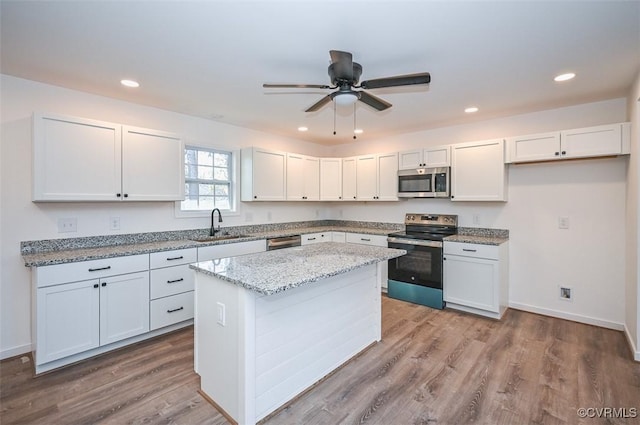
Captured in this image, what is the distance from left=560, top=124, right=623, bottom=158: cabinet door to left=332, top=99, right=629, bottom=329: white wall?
0.33 m

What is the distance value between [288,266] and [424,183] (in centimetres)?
284

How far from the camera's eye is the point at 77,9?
5.71 feet

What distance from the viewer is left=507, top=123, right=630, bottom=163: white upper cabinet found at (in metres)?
2.92

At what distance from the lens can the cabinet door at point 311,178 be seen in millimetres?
4969

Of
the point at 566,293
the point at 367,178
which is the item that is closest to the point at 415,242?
the point at 367,178

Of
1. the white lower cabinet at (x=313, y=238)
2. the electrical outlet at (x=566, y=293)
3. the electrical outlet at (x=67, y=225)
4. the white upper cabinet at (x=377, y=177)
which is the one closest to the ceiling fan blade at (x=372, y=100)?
the white upper cabinet at (x=377, y=177)

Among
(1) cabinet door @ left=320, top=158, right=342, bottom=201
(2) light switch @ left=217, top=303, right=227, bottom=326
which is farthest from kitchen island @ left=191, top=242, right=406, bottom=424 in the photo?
(1) cabinet door @ left=320, top=158, right=342, bottom=201

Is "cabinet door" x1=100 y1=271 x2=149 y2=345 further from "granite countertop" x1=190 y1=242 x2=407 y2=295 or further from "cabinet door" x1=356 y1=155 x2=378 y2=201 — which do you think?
"cabinet door" x1=356 y1=155 x2=378 y2=201

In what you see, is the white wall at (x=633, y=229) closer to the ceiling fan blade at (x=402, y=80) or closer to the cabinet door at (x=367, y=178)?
the ceiling fan blade at (x=402, y=80)

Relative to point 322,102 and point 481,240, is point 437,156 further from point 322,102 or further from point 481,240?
point 322,102

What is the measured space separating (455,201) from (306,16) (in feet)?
10.7

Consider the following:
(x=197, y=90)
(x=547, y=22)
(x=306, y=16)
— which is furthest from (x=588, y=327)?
(x=197, y=90)

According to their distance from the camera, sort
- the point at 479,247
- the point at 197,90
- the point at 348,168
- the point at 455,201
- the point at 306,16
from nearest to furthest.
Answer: the point at 306,16 → the point at 197,90 → the point at 479,247 → the point at 455,201 → the point at 348,168

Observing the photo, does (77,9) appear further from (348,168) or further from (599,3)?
(348,168)
